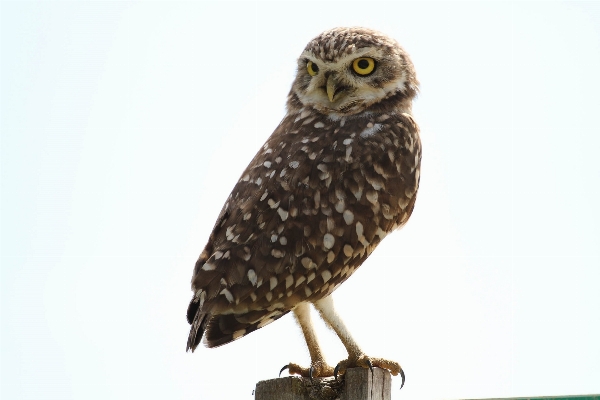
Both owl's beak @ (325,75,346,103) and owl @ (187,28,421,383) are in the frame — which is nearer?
owl @ (187,28,421,383)

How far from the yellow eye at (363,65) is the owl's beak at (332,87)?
16cm

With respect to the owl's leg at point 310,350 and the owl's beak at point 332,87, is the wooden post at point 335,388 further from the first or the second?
the owl's beak at point 332,87

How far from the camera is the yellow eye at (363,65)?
20.1ft

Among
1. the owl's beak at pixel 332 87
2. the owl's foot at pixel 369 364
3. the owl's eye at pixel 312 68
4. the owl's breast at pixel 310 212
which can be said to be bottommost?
the owl's foot at pixel 369 364

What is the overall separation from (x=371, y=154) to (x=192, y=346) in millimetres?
1596

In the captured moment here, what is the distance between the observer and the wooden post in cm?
425

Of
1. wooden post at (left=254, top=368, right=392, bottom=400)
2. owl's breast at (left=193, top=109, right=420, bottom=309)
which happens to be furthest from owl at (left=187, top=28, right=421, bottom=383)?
wooden post at (left=254, top=368, right=392, bottom=400)

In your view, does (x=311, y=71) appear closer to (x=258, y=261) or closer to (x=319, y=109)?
(x=319, y=109)

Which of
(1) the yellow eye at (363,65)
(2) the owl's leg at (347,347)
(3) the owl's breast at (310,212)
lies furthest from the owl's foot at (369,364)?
(1) the yellow eye at (363,65)

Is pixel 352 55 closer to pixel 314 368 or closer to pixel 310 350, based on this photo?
pixel 310 350

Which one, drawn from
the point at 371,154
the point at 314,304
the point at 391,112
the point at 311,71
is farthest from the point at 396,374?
the point at 311,71

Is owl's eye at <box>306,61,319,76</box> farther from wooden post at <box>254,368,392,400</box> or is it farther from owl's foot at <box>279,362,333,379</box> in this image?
wooden post at <box>254,368,392,400</box>

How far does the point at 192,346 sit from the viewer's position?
16.7 ft

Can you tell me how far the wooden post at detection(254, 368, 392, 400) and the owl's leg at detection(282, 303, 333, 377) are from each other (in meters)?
1.04
